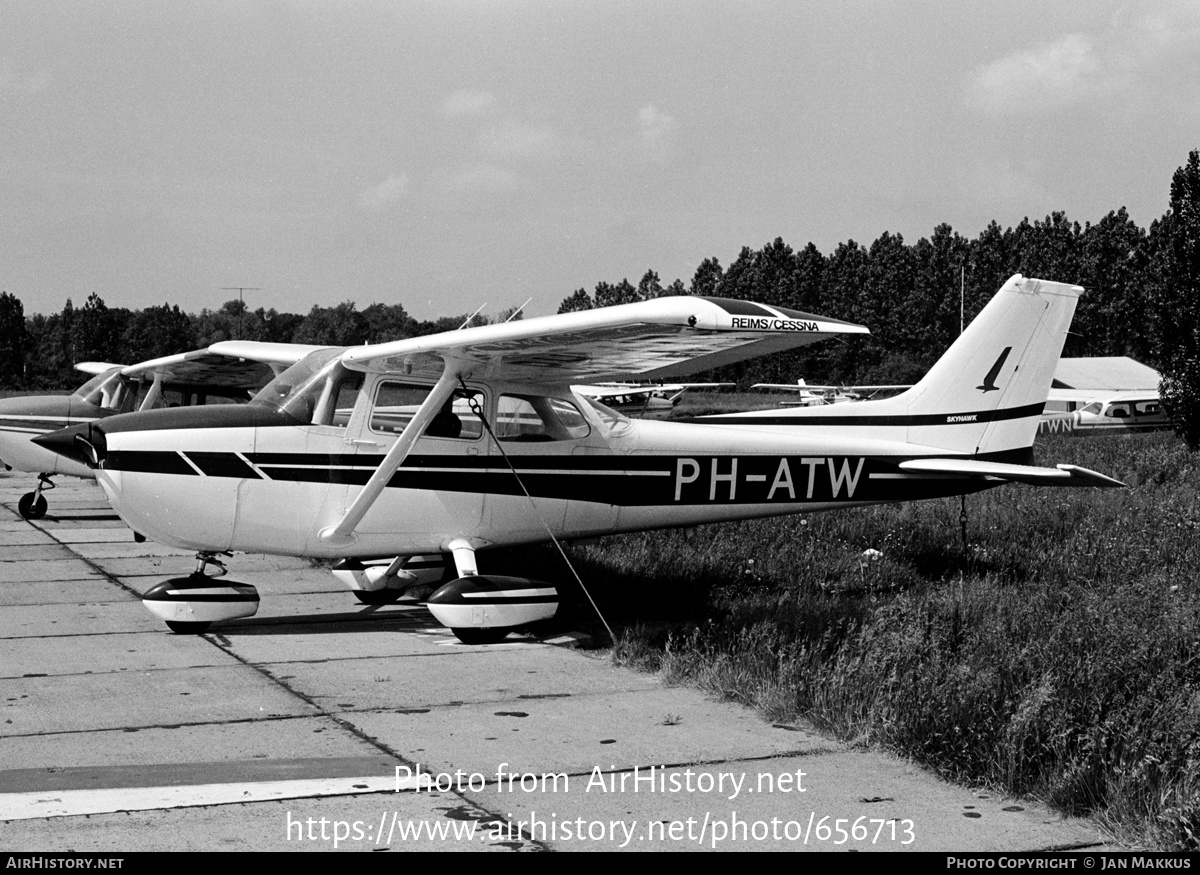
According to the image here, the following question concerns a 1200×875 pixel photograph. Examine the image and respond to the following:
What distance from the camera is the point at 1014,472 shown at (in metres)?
9.54

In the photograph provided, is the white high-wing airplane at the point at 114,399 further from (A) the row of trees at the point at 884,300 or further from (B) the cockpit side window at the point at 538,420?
(A) the row of trees at the point at 884,300

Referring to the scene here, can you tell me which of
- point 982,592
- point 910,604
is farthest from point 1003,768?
point 982,592

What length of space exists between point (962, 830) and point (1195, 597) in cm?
501

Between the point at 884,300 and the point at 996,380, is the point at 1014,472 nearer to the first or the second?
the point at 996,380

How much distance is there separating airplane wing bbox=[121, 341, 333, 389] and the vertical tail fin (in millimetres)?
7127

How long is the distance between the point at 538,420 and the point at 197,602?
2617 millimetres

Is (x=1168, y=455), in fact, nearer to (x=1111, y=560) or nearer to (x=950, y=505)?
(x=950, y=505)

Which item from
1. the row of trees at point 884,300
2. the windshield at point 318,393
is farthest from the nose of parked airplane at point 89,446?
the row of trees at point 884,300

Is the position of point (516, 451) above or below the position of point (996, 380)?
below

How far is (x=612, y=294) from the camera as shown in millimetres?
107250

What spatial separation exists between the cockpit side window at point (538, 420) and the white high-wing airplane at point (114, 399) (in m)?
6.43

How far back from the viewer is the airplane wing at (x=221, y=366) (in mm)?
14188

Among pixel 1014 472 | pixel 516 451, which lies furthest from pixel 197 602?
pixel 1014 472
